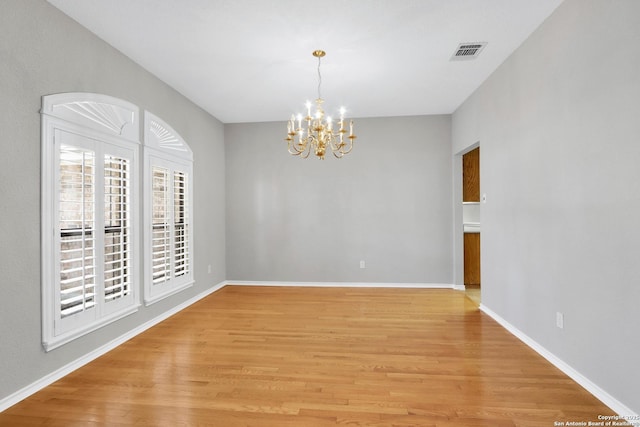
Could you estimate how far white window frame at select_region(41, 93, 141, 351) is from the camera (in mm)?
2578

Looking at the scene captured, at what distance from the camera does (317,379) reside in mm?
2631

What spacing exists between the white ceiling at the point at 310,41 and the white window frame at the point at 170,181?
25.0 inches

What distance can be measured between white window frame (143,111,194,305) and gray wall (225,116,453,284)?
1.37m

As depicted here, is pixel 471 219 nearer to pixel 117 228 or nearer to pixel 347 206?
pixel 347 206

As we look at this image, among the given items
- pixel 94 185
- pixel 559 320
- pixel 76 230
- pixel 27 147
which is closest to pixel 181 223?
pixel 94 185

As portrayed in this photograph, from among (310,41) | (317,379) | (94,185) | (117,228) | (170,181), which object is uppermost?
(310,41)

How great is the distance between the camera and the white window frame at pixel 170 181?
12.7 feet

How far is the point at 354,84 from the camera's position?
4.33 meters

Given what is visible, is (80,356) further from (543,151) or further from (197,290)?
(543,151)

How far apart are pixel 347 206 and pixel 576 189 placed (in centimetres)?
366

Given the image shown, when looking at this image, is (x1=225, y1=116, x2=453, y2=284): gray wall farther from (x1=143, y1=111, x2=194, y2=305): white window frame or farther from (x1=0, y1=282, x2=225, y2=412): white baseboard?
(x1=0, y1=282, x2=225, y2=412): white baseboard

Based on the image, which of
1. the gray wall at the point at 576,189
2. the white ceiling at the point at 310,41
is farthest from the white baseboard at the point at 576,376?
the white ceiling at the point at 310,41

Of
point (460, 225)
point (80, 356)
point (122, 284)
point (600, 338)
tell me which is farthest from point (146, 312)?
point (460, 225)

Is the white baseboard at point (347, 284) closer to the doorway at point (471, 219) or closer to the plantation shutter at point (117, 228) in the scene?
the doorway at point (471, 219)
